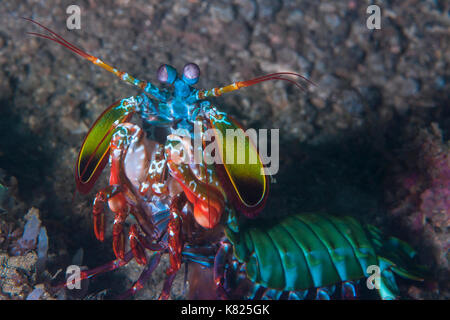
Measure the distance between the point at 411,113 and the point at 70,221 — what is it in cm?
445

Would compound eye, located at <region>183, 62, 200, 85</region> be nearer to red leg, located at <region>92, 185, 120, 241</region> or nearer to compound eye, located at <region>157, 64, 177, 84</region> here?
compound eye, located at <region>157, 64, 177, 84</region>

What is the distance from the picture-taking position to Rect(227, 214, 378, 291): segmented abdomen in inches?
116

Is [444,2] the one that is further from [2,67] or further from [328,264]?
[2,67]

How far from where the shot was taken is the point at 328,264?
3111 millimetres

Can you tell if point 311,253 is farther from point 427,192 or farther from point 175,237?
point 427,192

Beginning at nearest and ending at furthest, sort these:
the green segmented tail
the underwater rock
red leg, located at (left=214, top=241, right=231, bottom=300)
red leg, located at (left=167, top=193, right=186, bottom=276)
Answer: red leg, located at (left=167, top=193, right=186, bottom=276)
red leg, located at (left=214, top=241, right=231, bottom=300)
the green segmented tail
the underwater rock

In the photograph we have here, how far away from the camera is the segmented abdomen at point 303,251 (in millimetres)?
2939

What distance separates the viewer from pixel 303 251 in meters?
3.10

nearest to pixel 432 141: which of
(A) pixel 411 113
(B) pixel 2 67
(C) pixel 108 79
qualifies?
(A) pixel 411 113

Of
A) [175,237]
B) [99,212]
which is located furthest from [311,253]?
[99,212]

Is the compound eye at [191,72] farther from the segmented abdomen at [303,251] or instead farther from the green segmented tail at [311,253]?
the segmented abdomen at [303,251]

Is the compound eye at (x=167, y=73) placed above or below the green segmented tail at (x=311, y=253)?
above

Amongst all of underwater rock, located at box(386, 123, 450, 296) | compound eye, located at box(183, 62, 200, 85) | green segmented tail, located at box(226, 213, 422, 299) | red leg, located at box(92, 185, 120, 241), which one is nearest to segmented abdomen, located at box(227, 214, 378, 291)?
green segmented tail, located at box(226, 213, 422, 299)

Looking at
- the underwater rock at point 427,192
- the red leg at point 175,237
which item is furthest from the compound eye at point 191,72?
the underwater rock at point 427,192
